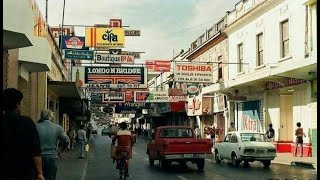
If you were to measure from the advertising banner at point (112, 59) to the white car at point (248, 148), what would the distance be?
14.2 m

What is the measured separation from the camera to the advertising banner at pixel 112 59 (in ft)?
113

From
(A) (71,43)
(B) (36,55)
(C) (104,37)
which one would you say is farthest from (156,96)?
(B) (36,55)

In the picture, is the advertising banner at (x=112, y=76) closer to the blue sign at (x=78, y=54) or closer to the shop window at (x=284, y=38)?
the blue sign at (x=78, y=54)

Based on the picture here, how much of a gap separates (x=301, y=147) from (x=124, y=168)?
12.3 m

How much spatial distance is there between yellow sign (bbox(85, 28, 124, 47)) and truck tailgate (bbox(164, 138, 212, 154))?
19.0 meters

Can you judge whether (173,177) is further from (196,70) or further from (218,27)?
(218,27)

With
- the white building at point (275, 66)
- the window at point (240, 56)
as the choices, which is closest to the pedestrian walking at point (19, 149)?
the white building at point (275, 66)

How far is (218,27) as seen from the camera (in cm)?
3894

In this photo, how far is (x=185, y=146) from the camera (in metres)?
18.8

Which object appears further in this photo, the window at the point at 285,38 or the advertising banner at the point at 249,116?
the advertising banner at the point at 249,116

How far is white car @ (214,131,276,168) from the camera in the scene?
20.1 m

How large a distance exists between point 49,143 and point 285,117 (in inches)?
867

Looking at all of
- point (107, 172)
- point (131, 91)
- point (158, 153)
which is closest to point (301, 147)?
point (158, 153)

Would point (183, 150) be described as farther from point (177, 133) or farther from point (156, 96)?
point (156, 96)
